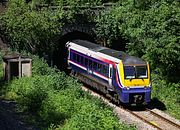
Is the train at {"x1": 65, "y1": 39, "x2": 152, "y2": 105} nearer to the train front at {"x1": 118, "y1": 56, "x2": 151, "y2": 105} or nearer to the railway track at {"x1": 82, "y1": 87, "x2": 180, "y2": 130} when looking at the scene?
the train front at {"x1": 118, "y1": 56, "x2": 151, "y2": 105}

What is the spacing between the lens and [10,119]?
17.5m

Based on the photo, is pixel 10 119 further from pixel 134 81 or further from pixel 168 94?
pixel 168 94

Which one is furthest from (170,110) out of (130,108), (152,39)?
(152,39)

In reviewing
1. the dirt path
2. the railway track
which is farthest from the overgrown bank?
the railway track

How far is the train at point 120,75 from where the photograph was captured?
2280cm

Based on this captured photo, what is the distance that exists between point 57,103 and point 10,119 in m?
2.33

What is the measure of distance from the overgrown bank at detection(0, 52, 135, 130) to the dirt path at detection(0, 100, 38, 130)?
463mm

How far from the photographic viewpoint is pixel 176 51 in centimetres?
2400

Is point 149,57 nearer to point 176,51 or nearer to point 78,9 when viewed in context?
point 176,51

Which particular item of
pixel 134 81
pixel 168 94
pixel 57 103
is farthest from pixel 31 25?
pixel 57 103

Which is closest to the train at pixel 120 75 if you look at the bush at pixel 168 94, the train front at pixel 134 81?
the train front at pixel 134 81

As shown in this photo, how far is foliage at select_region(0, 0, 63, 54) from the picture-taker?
30.5 metres

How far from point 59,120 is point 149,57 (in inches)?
427

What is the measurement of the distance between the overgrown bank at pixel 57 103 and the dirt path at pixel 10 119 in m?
0.46
